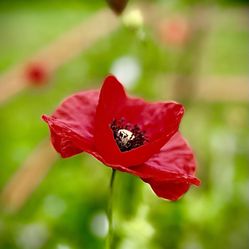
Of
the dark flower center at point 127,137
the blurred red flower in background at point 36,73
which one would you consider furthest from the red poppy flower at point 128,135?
the blurred red flower in background at point 36,73

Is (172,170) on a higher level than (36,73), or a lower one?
higher

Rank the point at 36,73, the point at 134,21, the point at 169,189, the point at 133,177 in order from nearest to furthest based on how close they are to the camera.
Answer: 1. the point at 169,189
2. the point at 134,21
3. the point at 133,177
4. the point at 36,73

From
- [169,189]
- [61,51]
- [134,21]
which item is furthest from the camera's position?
[61,51]

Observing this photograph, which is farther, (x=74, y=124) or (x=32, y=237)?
(x=32, y=237)

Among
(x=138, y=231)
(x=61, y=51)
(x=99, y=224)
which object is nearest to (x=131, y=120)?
(x=138, y=231)

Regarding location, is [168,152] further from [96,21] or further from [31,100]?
[96,21]

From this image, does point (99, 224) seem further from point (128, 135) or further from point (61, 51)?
point (61, 51)

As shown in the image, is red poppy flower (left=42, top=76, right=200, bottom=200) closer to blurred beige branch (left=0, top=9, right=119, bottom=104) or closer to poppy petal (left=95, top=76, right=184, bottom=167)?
poppy petal (left=95, top=76, right=184, bottom=167)
